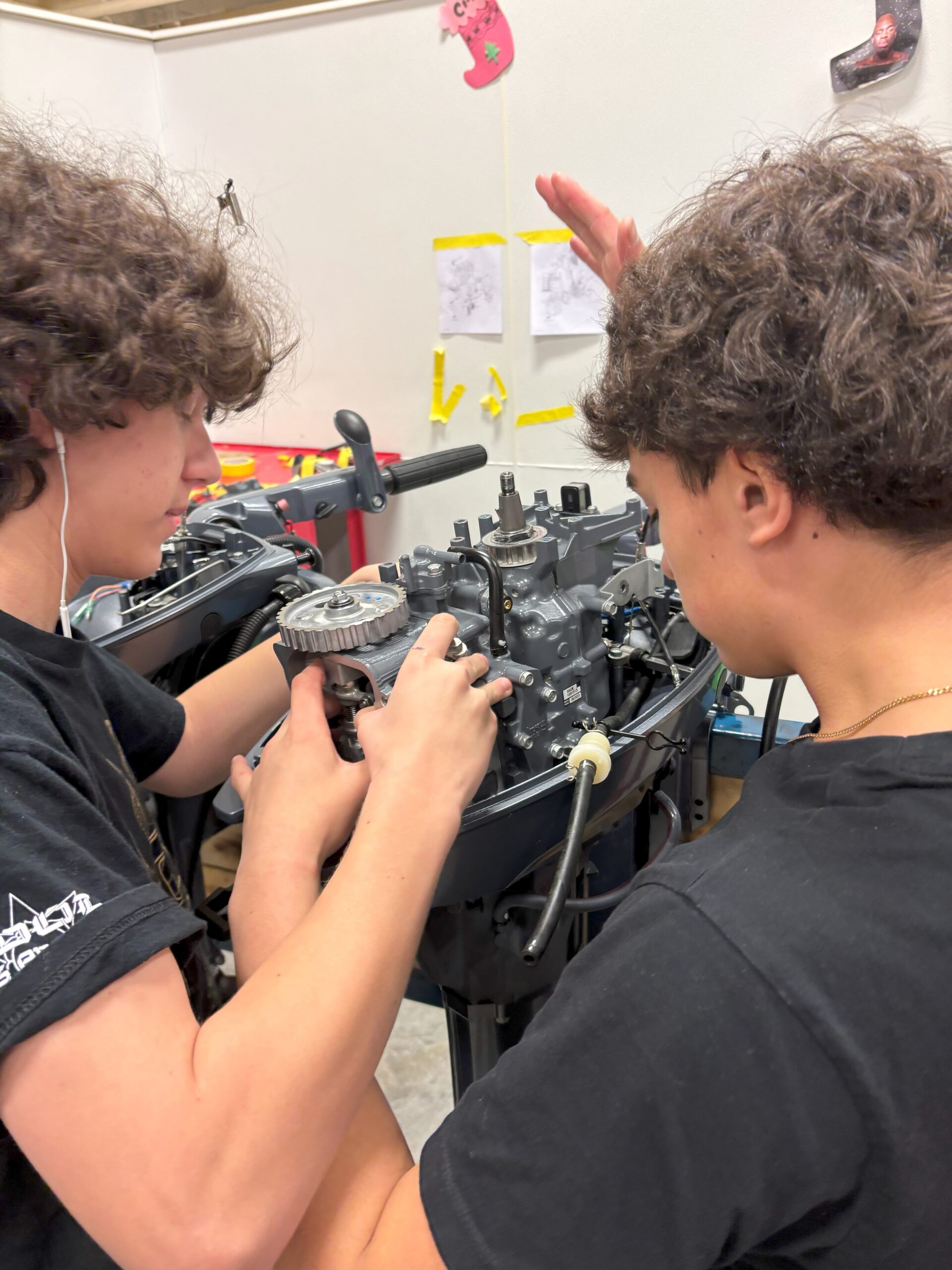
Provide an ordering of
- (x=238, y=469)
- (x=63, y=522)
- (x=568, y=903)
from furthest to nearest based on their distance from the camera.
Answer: (x=238, y=469) → (x=568, y=903) → (x=63, y=522)

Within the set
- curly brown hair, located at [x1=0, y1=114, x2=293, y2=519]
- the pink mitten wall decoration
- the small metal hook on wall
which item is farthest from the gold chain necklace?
the pink mitten wall decoration

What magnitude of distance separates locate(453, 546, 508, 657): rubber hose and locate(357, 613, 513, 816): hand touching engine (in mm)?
74

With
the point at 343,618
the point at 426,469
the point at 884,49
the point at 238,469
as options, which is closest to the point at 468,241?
the point at 238,469

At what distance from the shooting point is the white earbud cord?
0.63 metres

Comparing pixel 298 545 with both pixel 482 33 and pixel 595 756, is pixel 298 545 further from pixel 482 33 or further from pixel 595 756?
pixel 482 33

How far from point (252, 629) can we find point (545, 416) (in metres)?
1.40

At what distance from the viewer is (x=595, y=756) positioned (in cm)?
73

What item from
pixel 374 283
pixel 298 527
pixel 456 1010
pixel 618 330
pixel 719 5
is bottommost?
pixel 456 1010

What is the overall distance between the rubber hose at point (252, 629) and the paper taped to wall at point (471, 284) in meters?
1.43

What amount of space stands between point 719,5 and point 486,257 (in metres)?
0.77

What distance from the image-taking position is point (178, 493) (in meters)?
0.74

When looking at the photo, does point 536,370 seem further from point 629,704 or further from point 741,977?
point 741,977

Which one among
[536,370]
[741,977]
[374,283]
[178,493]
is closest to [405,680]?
[178,493]

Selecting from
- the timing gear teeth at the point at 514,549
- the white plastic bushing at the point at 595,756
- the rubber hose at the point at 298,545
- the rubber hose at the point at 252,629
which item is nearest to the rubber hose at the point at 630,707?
the white plastic bushing at the point at 595,756
